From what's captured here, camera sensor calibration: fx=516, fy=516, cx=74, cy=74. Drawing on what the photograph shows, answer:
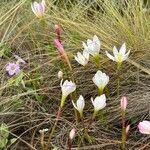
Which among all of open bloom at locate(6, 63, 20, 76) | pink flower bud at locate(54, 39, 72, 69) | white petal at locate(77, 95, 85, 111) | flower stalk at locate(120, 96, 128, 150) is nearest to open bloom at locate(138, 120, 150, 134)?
flower stalk at locate(120, 96, 128, 150)

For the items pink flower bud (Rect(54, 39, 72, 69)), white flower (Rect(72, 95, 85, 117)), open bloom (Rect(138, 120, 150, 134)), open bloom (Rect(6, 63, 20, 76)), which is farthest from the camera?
open bloom (Rect(6, 63, 20, 76))

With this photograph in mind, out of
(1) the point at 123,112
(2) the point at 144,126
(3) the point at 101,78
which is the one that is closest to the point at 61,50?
(3) the point at 101,78

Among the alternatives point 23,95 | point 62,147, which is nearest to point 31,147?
point 62,147

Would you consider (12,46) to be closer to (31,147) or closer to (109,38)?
(109,38)

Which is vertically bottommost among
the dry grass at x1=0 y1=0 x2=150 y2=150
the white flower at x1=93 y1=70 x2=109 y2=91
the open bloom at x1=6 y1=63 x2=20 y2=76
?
the dry grass at x1=0 y1=0 x2=150 y2=150

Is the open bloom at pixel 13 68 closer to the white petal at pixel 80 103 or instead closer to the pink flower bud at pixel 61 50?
the pink flower bud at pixel 61 50

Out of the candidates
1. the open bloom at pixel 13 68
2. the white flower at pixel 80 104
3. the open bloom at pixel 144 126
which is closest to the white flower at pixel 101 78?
the white flower at pixel 80 104

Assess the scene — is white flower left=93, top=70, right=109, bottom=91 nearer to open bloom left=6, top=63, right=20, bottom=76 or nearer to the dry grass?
the dry grass

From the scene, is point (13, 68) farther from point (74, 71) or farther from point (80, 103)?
point (80, 103)
